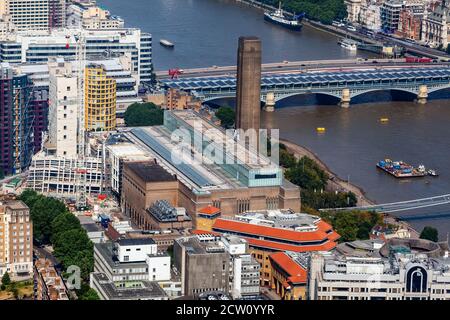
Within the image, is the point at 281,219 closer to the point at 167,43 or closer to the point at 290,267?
the point at 290,267

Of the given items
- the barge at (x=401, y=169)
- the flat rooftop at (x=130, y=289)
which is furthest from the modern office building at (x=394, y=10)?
the flat rooftop at (x=130, y=289)

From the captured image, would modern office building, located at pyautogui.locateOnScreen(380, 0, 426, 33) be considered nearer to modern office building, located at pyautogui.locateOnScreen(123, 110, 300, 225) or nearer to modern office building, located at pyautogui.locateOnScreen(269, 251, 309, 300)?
modern office building, located at pyautogui.locateOnScreen(123, 110, 300, 225)

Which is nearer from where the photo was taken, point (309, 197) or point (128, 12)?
point (309, 197)

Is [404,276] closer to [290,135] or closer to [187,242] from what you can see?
[187,242]

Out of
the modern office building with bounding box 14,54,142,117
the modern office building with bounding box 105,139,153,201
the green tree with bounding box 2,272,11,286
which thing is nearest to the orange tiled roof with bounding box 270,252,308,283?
the green tree with bounding box 2,272,11,286
